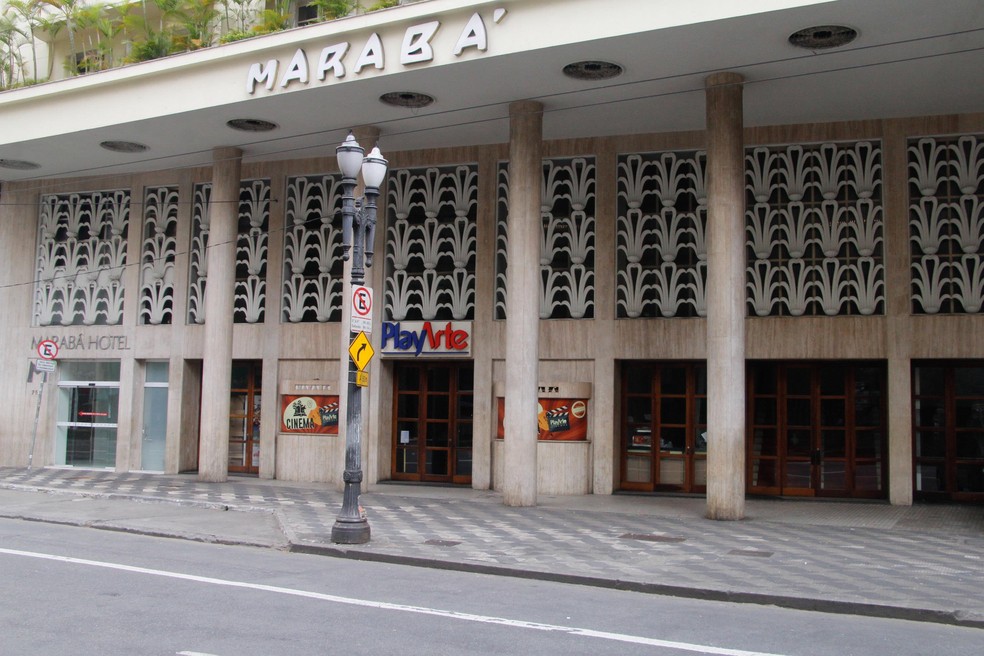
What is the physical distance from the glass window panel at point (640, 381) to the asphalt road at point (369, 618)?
30.5 ft

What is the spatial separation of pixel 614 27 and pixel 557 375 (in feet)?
25.5

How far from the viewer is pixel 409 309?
2112cm

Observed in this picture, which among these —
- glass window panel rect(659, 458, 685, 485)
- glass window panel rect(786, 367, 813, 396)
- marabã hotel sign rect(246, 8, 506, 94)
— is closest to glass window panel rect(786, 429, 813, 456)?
glass window panel rect(786, 367, 813, 396)

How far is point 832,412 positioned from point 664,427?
3.34 m

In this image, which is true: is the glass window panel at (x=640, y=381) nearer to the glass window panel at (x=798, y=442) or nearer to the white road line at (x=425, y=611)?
the glass window panel at (x=798, y=442)

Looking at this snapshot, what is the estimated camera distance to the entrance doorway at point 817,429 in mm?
18312

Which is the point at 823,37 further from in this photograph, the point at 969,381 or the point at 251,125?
the point at 251,125

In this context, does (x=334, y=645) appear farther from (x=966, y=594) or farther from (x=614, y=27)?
(x=614, y=27)

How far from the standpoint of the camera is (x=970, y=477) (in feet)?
58.2

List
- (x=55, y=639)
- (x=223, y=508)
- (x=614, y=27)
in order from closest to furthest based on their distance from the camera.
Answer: (x=55, y=639) → (x=614, y=27) → (x=223, y=508)

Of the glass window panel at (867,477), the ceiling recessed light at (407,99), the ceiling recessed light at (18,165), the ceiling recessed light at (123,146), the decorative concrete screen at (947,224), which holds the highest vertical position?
the ceiling recessed light at (18,165)

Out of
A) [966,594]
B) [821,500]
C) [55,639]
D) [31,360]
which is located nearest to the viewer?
[55,639]

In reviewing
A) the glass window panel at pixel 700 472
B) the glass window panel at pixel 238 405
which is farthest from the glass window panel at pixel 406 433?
the glass window panel at pixel 700 472

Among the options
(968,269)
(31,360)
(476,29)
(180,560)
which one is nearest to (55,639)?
(180,560)
